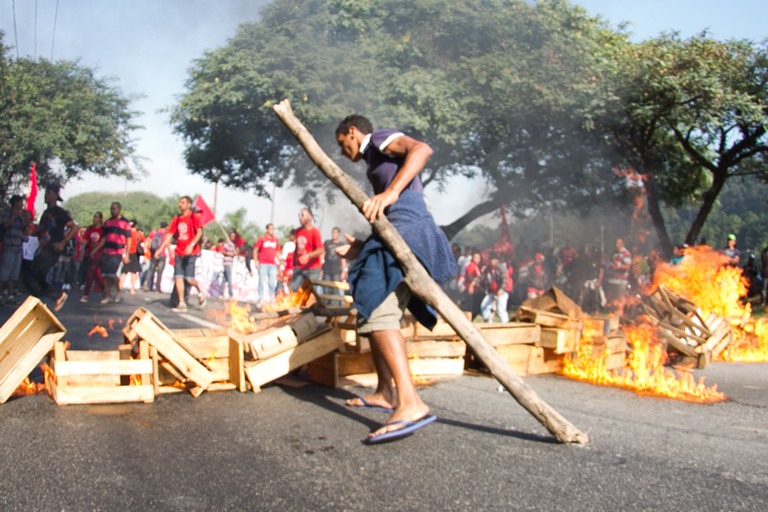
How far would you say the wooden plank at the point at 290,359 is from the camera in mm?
4543

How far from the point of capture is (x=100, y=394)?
414cm

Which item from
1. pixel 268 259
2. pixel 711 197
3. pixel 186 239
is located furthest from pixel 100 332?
pixel 711 197

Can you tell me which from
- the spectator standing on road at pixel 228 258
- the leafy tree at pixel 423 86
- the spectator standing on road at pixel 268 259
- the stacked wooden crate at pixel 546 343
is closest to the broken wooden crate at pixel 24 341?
the stacked wooden crate at pixel 546 343

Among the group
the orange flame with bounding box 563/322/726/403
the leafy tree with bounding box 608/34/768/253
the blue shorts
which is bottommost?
the orange flame with bounding box 563/322/726/403

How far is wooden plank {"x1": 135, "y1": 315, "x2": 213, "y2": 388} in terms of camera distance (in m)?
4.25

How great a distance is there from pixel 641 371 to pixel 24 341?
518 cm

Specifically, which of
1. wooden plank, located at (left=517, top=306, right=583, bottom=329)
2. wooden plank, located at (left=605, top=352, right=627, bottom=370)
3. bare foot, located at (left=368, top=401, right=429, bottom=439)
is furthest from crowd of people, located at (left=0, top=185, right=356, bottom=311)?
bare foot, located at (left=368, top=401, right=429, bottom=439)

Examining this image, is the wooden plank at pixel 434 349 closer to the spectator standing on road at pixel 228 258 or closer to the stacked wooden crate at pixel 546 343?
the stacked wooden crate at pixel 546 343

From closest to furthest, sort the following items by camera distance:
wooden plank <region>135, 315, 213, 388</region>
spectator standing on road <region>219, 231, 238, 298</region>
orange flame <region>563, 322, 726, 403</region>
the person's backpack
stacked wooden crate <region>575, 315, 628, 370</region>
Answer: wooden plank <region>135, 315, 213, 388</region> → orange flame <region>563, 322, 726, 403</region> → stacked wooden crate <region>575, 315, 628, 370</region> → spectator standing on road <region>219, 231, 238, 298</region> → the person's backpack

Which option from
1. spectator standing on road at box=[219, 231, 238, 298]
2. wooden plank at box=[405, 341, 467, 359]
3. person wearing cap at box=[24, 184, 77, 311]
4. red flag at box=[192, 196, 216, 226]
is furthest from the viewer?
spectator standing on road at box=[219, 231, 238, 298]

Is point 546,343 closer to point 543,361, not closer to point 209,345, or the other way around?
point 543,361

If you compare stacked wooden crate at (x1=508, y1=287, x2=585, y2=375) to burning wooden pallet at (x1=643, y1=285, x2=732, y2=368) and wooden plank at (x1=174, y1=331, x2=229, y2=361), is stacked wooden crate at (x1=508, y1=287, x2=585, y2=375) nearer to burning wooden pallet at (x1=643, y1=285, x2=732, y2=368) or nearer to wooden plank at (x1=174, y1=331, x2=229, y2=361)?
burning wooden pallet at (x1=643, y1=285, x2=732, y2=368)

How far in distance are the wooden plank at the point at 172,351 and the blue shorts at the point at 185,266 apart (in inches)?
284

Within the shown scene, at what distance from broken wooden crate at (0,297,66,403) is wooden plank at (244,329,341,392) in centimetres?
123
